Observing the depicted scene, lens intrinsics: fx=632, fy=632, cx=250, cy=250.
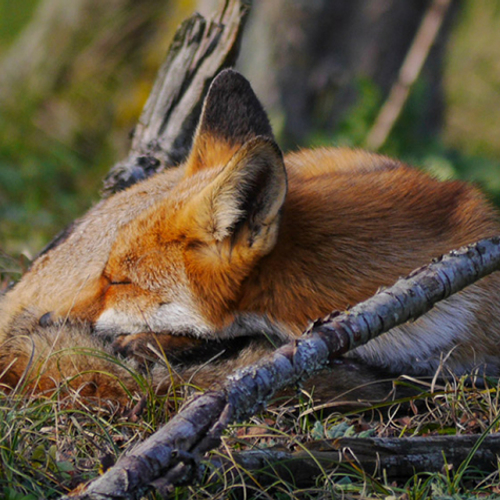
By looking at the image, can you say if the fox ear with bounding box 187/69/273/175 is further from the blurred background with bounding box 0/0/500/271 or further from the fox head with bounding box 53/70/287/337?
the blurred background with bounding box 0/0/500/271

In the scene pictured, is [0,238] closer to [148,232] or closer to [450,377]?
[148,232]

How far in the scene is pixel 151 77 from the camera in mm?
9078

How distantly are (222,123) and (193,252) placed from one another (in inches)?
42.3

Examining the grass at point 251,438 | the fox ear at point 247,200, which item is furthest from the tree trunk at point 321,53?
the grass at point 251,438

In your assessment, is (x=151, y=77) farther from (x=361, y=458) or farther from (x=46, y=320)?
(x=361, y=458)

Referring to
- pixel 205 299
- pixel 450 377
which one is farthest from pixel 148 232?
pixel 450 377

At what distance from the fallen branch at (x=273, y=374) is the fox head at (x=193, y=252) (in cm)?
71

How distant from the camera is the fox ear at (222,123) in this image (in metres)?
3.68

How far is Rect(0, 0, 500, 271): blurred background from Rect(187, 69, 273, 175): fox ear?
4.14 m

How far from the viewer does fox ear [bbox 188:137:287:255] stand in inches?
107

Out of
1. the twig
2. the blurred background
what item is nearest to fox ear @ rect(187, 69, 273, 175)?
the blurred background

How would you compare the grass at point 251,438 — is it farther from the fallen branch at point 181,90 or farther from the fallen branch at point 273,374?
the fallen branch at point 181,90

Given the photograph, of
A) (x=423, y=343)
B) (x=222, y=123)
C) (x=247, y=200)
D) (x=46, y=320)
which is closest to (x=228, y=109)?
(x=222, y=123)

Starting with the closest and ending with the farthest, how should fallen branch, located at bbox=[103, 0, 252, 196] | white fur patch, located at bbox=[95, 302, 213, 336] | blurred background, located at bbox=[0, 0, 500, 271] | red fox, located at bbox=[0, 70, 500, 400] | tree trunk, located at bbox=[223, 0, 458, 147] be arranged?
red fox, located at bbox=[0, 70, 500, 400]
white fur patch, located at bbox=[95, 302, 213, 336]
fallen branch, located at bbox=[103, 0, 252, 196]
blurred background, located at bbox=[0, 0, 500, 271]
tree trunk, located at bbox=[223, 0, 458, 147]
